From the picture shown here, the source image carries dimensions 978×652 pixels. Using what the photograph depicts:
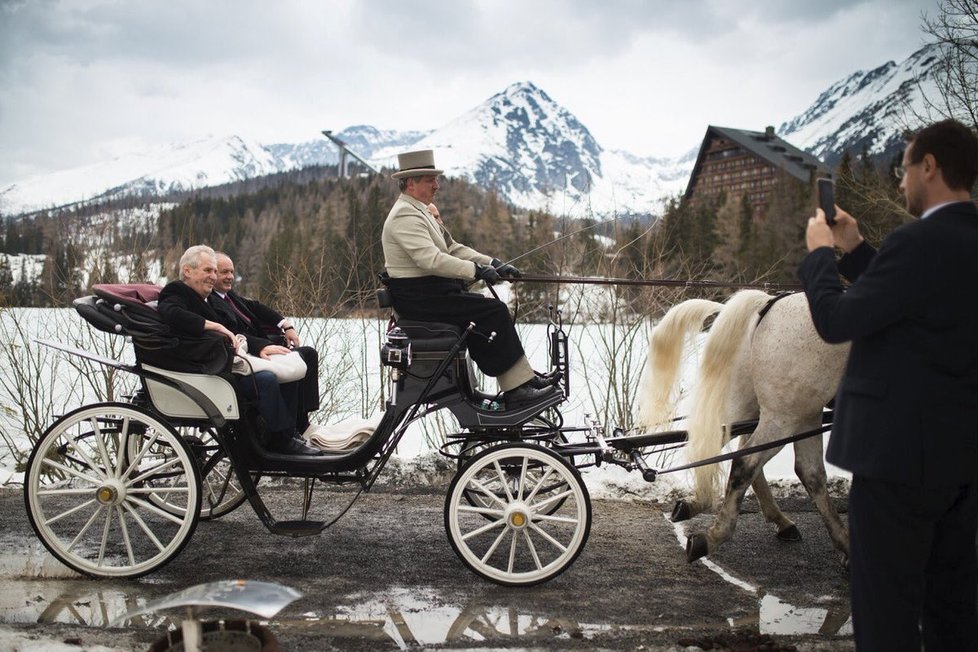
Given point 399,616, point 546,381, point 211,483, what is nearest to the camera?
point 399,616

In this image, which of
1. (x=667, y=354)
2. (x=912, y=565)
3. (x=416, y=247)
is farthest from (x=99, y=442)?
(x=912, y=565)

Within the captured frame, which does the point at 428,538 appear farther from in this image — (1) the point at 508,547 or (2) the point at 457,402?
(2) the point at 457,402

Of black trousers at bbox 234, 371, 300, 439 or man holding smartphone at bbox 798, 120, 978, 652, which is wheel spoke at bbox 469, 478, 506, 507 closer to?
black trousers at bbox 234, 371, 300, 439

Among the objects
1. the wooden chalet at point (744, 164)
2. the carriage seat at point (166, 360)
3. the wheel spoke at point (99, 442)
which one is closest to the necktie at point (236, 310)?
the carriage seat at point (166, 360)

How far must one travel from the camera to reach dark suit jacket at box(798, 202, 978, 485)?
221 cm

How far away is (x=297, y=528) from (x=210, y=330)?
3.71ft

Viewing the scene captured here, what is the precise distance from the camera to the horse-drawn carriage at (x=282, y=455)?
402cm

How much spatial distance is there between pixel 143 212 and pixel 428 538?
703 centimetres

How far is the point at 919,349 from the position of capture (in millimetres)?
2258

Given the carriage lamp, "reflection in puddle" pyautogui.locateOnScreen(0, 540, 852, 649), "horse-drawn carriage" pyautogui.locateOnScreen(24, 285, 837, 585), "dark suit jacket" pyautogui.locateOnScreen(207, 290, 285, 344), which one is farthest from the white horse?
"dark suit jacket" pyautogui.locateOnScreen(207, 290, 285, 344)

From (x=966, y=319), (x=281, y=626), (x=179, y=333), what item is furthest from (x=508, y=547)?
(x=966, y=319)

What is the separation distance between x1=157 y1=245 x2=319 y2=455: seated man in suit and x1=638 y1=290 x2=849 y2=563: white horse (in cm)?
207

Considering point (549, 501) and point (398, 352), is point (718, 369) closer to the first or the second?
point (549, 501)

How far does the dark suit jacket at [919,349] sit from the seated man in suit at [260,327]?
3237 mm
